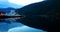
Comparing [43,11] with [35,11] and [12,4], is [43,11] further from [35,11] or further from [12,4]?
[12,4]

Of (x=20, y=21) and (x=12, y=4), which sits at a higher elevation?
(x=12, y=4)

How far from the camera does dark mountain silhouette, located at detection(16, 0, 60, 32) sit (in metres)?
2.02

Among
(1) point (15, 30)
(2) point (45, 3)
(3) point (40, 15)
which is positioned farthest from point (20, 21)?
(2) point (45, 3)

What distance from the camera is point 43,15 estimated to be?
2021 mm

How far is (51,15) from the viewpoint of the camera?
203cm

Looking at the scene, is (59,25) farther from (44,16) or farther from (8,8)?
(8,8)

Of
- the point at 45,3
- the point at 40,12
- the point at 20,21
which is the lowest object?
the point at 20,21

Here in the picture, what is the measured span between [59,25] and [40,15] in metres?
0.30

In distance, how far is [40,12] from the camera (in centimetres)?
203

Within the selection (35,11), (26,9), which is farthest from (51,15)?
(26,9)

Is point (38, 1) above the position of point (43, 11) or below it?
above

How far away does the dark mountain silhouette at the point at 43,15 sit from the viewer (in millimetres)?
2016

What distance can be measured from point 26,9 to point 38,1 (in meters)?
0.20

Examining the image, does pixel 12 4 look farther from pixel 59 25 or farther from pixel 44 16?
pixel 59 25
